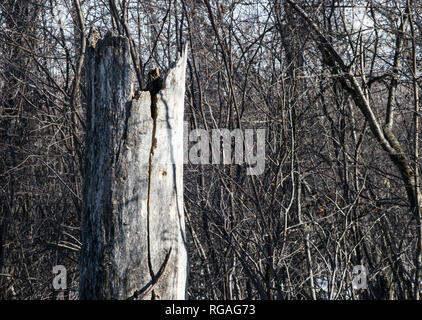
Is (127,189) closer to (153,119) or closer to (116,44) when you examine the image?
(153,119)

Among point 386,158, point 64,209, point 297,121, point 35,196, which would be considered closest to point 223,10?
point 297,121

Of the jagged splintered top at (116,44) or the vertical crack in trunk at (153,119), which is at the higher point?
the jagged splintered top at (116,44)

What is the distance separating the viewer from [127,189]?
2.67 metres

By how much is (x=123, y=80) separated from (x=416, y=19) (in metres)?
3.41

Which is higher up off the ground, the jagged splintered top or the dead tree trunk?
the jagged splintered top

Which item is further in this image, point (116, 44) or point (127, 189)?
point (116, 44)

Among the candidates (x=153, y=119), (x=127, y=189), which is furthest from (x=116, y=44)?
(x=127, y=189)

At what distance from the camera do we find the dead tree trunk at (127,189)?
2646 mm

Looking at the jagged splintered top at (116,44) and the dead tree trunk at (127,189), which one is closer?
the dead tree trunk at (127,189)

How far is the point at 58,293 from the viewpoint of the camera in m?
6.46

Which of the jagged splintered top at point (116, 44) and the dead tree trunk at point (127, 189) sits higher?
the jagged splintered top at point (116, 44)

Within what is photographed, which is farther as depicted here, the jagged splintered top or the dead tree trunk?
the jagged splintered top

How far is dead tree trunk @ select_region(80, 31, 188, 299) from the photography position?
2.65 metres

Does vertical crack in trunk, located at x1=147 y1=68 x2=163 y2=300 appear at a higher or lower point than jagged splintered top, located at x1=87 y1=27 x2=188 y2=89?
lower
